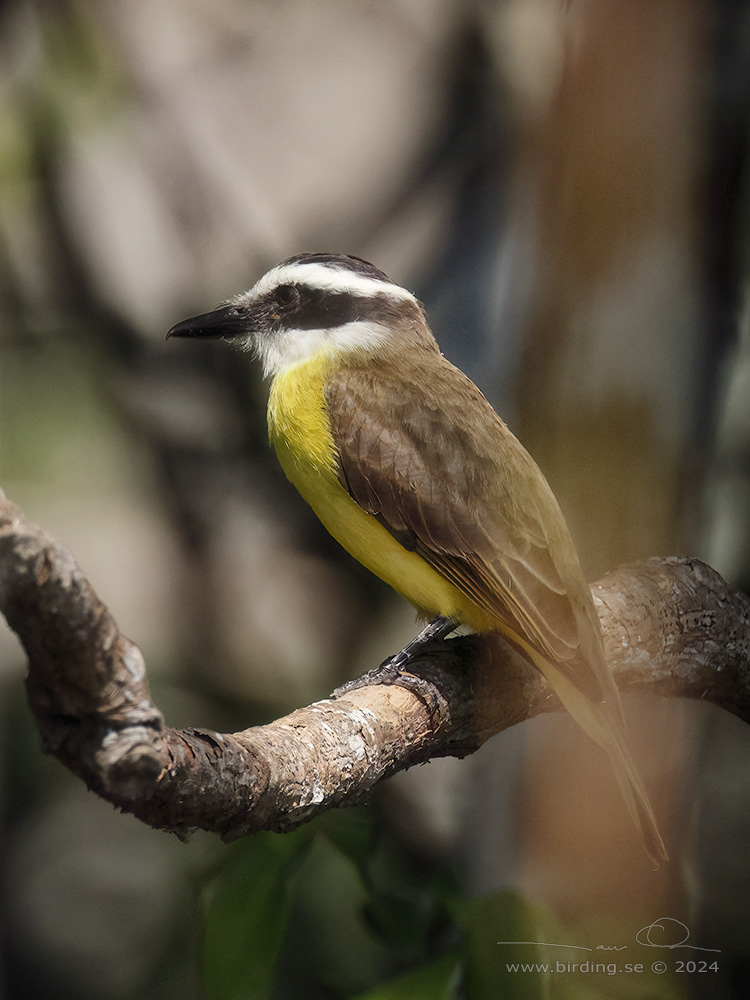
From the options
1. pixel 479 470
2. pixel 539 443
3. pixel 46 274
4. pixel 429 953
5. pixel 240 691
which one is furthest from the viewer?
pixel 46 274

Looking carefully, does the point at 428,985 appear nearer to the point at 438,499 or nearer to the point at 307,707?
the point at 307,707

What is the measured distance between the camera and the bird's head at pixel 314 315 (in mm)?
1714

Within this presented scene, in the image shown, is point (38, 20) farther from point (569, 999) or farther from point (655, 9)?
point (569, 999)

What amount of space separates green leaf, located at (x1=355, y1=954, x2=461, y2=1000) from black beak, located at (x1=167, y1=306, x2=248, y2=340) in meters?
1.09

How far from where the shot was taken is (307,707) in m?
1.21

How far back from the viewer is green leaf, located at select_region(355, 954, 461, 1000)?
4.15 ft

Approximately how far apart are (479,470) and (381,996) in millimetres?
754

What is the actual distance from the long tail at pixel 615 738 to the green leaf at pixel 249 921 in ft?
1.41

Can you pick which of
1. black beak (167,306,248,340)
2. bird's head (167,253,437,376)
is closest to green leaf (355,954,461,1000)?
bird's head (167,253,437,376)

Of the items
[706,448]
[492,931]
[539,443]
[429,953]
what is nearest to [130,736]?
[492,931]

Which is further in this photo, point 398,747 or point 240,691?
point 240,691

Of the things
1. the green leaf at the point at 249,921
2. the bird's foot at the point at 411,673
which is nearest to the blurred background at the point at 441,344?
the green leaf at the point at 249,921

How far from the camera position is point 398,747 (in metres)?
1.24
